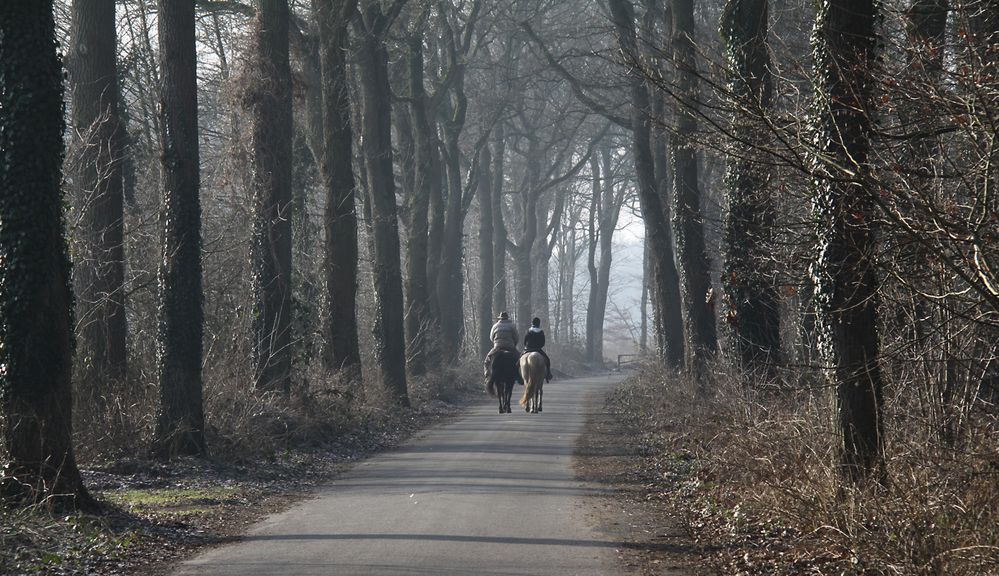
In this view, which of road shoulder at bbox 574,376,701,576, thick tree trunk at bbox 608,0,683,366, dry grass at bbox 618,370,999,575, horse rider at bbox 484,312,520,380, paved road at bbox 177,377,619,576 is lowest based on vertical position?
road shoulder at bbox 574,376,701,576

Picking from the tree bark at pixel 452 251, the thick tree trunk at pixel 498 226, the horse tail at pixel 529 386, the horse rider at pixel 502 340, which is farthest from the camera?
the thick tree trunk at pixel 498 226

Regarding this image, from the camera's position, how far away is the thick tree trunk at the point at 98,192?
18203 mm

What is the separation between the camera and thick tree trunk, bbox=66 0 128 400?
59.7 ft

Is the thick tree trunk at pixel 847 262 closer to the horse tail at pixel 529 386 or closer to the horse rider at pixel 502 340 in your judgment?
the horse tail at pixel 529 386

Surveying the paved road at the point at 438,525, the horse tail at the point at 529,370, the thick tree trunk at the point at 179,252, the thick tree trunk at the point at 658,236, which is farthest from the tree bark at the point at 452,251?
the thick tree trunk at the point at 179,252

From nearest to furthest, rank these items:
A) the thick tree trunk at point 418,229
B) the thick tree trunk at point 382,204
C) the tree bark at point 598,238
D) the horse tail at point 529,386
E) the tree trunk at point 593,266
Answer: the horse tail at point 529,386
the thick tree trunk at point 382,204
the thick tree trunk at point 418,229
the tree bark at point 598,238
the tree trunk at point 593,266

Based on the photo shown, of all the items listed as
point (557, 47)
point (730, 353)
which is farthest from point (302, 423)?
point (557, 47)

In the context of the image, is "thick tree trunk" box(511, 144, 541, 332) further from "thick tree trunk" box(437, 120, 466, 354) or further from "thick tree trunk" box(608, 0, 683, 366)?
"thick tree trunk" box(608, 0, 683, 366)

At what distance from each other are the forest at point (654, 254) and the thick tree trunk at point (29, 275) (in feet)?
0.09

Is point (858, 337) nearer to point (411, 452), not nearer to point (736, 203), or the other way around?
point (736, 203)

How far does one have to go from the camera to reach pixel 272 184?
21500 mm

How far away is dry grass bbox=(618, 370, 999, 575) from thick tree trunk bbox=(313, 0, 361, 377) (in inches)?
459

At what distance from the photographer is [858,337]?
10352 millimetres

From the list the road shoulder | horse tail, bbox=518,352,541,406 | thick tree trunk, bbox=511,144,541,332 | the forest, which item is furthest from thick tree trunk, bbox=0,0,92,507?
thick tree trunk, bbox=511,144,541,332
